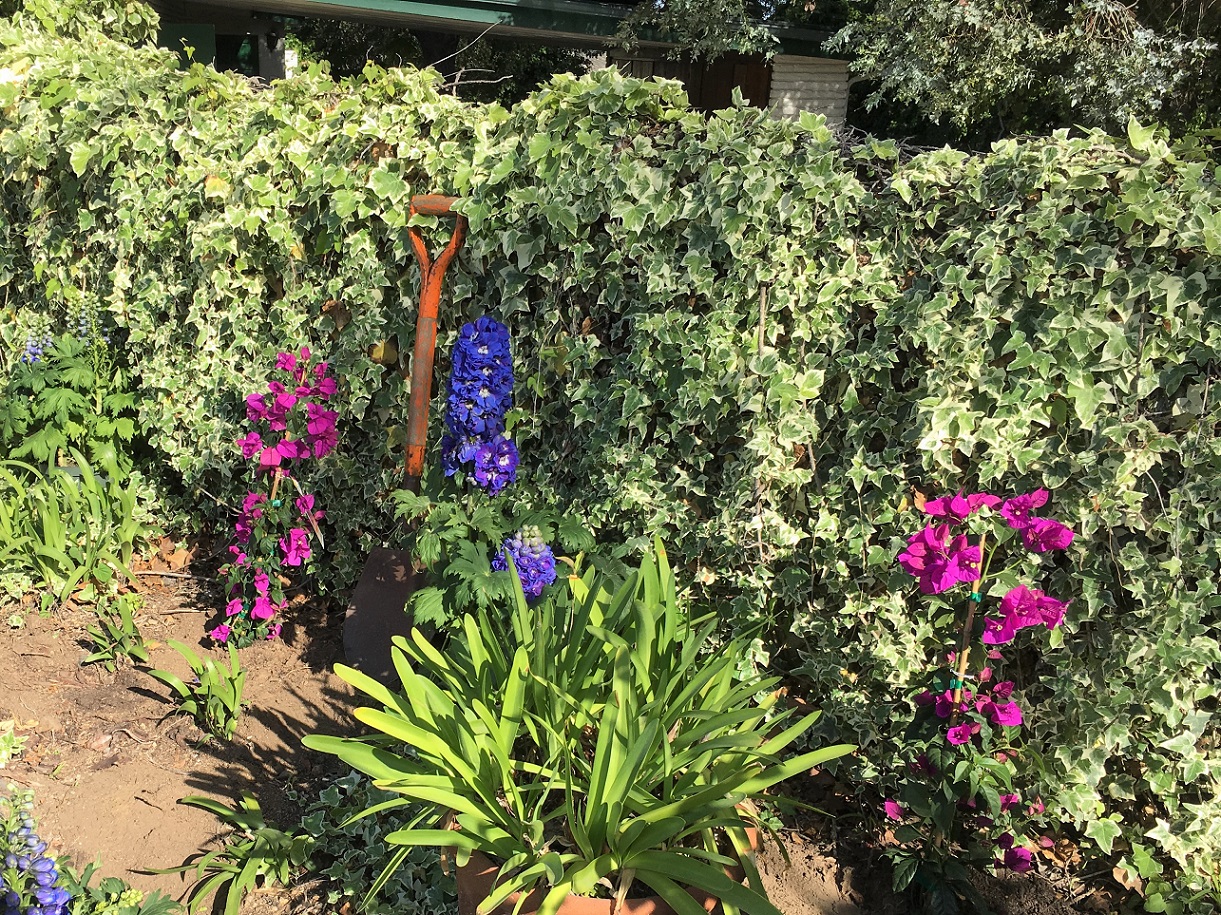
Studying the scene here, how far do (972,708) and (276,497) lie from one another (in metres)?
2.46

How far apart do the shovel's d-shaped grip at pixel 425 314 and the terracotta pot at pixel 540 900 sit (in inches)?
56.4

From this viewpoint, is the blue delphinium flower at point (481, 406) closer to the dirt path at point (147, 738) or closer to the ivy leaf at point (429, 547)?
the ivy leaf at point (429, 547)

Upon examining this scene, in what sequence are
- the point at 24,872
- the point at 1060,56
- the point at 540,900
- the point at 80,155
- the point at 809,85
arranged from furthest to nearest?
the point at 809,85 → the point at 1060,56 → the point at 80,155 → the point at 540,900 → the point at 24,872

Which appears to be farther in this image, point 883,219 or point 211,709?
point 211,709

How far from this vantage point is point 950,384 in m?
2.44

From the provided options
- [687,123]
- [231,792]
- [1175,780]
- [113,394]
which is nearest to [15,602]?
[113,394]

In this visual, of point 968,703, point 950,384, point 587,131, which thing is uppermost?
point 587,131

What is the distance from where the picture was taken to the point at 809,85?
443 inches

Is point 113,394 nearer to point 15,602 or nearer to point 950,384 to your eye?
point 15,602

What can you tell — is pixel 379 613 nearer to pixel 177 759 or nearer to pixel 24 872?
pixel 177 759

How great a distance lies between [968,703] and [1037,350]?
0.90m

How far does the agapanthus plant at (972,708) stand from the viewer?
2.29 metres

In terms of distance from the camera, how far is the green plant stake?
297 centimetres

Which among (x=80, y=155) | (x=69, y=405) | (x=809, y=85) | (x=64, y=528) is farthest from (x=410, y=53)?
(x=64, y=528)
